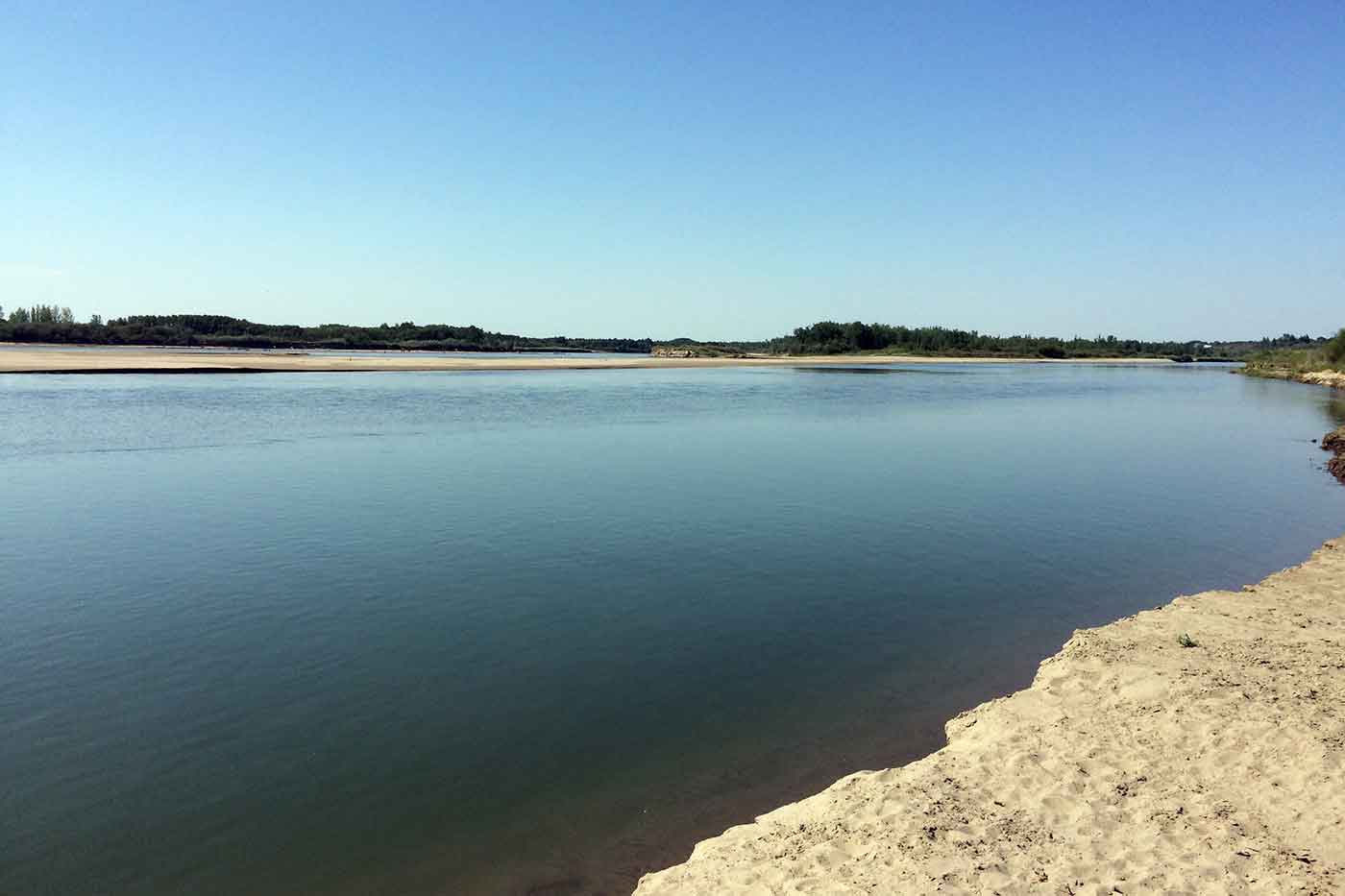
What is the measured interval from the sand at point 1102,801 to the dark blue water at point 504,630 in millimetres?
826

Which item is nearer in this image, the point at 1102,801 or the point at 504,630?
the point at 1102,801

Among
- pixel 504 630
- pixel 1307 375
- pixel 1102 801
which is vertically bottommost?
pixel 504 630

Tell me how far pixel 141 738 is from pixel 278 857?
9.62ft

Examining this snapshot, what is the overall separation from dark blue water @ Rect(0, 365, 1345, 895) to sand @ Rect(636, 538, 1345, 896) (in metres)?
0.83

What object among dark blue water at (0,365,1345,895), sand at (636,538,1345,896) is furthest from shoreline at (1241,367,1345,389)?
sand at (636,538,1345,896)

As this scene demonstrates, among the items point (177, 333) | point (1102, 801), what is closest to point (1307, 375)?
point (1102, 801)

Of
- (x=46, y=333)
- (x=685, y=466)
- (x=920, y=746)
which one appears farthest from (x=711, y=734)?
(x=46, y=333)

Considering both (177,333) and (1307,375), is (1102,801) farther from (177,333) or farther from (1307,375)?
(177,333)

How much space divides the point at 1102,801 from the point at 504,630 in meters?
7.84

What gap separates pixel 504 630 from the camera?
1129 centimetres

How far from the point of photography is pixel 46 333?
436 ft

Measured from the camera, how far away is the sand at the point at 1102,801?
18.3ft

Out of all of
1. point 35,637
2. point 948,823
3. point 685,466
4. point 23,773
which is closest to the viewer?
point 948,823

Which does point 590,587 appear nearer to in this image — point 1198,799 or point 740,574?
point 740,574
